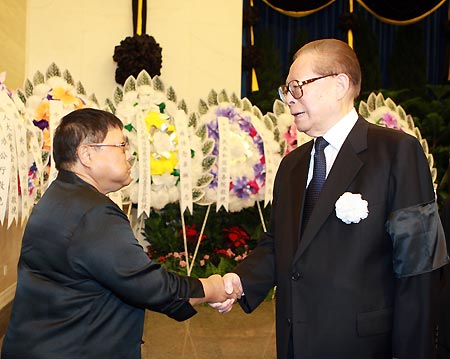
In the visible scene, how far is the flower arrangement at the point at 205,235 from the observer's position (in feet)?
17.2

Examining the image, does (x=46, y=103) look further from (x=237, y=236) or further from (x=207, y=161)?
(x=237, y=236)

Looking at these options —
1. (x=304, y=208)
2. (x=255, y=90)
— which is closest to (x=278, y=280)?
(x=304, y=208)

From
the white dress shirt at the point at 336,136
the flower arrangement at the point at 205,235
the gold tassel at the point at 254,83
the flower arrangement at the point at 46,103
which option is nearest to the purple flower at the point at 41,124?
the flower arrangement at the point at 46,103

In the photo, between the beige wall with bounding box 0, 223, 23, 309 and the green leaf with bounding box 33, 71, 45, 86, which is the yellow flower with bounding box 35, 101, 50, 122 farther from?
the beige wall with bounding box 0, 223, 23, 309

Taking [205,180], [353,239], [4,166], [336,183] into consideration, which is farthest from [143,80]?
[353,239]

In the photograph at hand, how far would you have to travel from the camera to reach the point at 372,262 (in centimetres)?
161

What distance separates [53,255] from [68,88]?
2283 mm

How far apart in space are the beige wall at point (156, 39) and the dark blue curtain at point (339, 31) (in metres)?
1.85

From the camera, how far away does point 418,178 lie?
5.23ft

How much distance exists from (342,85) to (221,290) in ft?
2.53

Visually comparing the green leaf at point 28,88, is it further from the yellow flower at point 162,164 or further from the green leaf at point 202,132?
the green leaf at point 202,132

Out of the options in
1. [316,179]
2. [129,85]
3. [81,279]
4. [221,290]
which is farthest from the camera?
[129,85]

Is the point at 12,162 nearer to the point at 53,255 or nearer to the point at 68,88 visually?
the point at 68,88

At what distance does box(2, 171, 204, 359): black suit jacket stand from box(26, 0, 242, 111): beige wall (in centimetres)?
427
